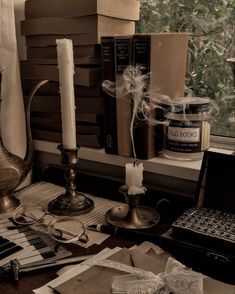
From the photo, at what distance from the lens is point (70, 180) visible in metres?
1.01

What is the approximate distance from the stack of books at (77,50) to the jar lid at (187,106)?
0.20 meters

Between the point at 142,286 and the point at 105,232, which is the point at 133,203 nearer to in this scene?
the point at 105,232

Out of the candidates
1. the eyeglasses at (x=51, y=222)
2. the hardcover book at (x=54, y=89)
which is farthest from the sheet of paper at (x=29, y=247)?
the hardcover book at (x=54, y=89)

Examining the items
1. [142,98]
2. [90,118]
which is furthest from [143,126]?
[90,118]

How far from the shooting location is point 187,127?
952 mm

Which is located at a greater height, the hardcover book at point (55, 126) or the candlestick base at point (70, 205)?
the hardcover book at point (55, 126)

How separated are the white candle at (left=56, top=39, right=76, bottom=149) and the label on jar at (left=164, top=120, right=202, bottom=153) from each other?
0.80 ft

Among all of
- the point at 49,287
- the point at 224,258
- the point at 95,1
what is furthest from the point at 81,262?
the point at 95,1

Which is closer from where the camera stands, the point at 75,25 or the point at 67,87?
the point at 67,87

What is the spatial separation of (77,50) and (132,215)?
49 centimetres

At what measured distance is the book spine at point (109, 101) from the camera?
0.99 metres

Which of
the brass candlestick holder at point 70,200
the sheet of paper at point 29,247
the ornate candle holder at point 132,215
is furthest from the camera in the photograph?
the brass candlestick holder at point 70,200

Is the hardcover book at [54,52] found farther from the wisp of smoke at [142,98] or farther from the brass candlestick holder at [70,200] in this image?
the brass candlestick holder at [70,200]

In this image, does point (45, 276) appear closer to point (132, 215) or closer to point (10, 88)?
point (132, 215)
